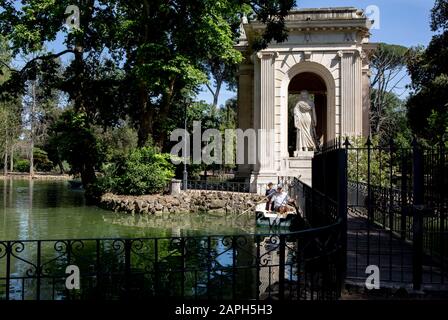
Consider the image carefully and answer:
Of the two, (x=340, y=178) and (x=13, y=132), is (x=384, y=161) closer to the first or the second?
(x=340, y=178)

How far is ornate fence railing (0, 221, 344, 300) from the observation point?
6.10m

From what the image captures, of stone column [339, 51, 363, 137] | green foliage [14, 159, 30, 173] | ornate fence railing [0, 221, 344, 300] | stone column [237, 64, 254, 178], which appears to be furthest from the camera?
green foliage [14, 159, 30, 173]

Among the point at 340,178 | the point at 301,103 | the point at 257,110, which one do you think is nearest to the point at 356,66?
the point at 301,103

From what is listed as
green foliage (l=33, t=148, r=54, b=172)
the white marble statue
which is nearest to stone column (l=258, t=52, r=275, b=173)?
the white marble statue

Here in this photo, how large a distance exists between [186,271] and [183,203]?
16.4 m

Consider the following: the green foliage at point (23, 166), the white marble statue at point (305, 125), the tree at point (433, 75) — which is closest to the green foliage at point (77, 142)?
the white marble statue at point (305, 125)

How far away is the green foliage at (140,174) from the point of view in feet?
79.3

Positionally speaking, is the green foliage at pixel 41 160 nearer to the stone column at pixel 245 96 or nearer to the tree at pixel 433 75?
the stone column at pixel 245 96

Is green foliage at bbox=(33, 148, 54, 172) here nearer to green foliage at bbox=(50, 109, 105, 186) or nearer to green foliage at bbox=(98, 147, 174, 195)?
green foliage at bbox=(50, 109, 105, 186)

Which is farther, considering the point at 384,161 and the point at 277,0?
the point at 384,161

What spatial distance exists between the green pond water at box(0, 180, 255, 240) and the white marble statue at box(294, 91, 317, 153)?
20.8 ft

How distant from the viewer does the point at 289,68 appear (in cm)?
2541

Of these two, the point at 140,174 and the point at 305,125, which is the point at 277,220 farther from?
the point at 305,125
